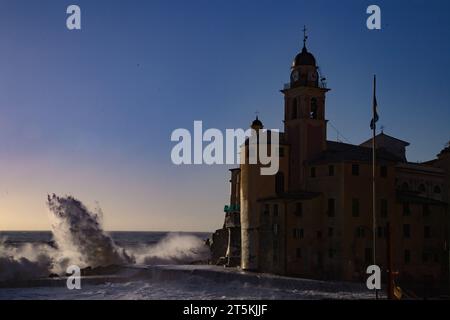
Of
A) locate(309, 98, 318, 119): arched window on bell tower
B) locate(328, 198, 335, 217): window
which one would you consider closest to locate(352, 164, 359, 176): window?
locate(328, 198, 335, 217): window

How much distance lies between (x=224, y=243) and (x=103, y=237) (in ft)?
53.6

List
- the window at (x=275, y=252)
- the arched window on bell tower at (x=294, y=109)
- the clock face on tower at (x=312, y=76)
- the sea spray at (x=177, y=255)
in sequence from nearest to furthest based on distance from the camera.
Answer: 1. the window at (x=275, y=252)
2. the clock face on tower at (x=312, y=76)
3. the arched window on bell tower at (x=294, y=109)
4. the sea spray at (x=177, y=255)

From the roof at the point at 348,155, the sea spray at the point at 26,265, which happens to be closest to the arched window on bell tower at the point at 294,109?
the roof at the point at 348,155

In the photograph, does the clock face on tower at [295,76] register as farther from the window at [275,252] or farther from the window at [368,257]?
the window at [368,257]

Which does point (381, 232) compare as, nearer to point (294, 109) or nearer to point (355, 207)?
point (355, 207)

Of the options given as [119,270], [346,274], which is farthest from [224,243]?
[346,274]

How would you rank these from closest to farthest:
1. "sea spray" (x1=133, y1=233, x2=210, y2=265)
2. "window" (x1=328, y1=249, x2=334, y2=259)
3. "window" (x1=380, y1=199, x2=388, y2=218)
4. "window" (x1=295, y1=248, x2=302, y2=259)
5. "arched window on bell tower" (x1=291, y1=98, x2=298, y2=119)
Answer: "window" (x1=328, y1=249, x2=334, y2=259)
"window" (x1=380, y1=199, x2=388, y2=218)
"window" (x1=295, y1=248, x2=302, y2=259)
"arched window on bell tower" (x1=291, y1=98, x2=298, y2=119)
"sea spray" (x1=133, y1=233, x2=210, y2=265)

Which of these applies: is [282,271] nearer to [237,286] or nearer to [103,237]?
[237,286]

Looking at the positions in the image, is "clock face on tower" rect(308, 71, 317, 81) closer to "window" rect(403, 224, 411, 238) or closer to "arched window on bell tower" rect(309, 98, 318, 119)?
"arched window on bell tower" rect(309, 98, 318, 119)

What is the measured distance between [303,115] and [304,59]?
4993 mm

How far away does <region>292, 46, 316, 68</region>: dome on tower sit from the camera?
61.5m

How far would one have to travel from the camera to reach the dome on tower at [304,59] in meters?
61.5
